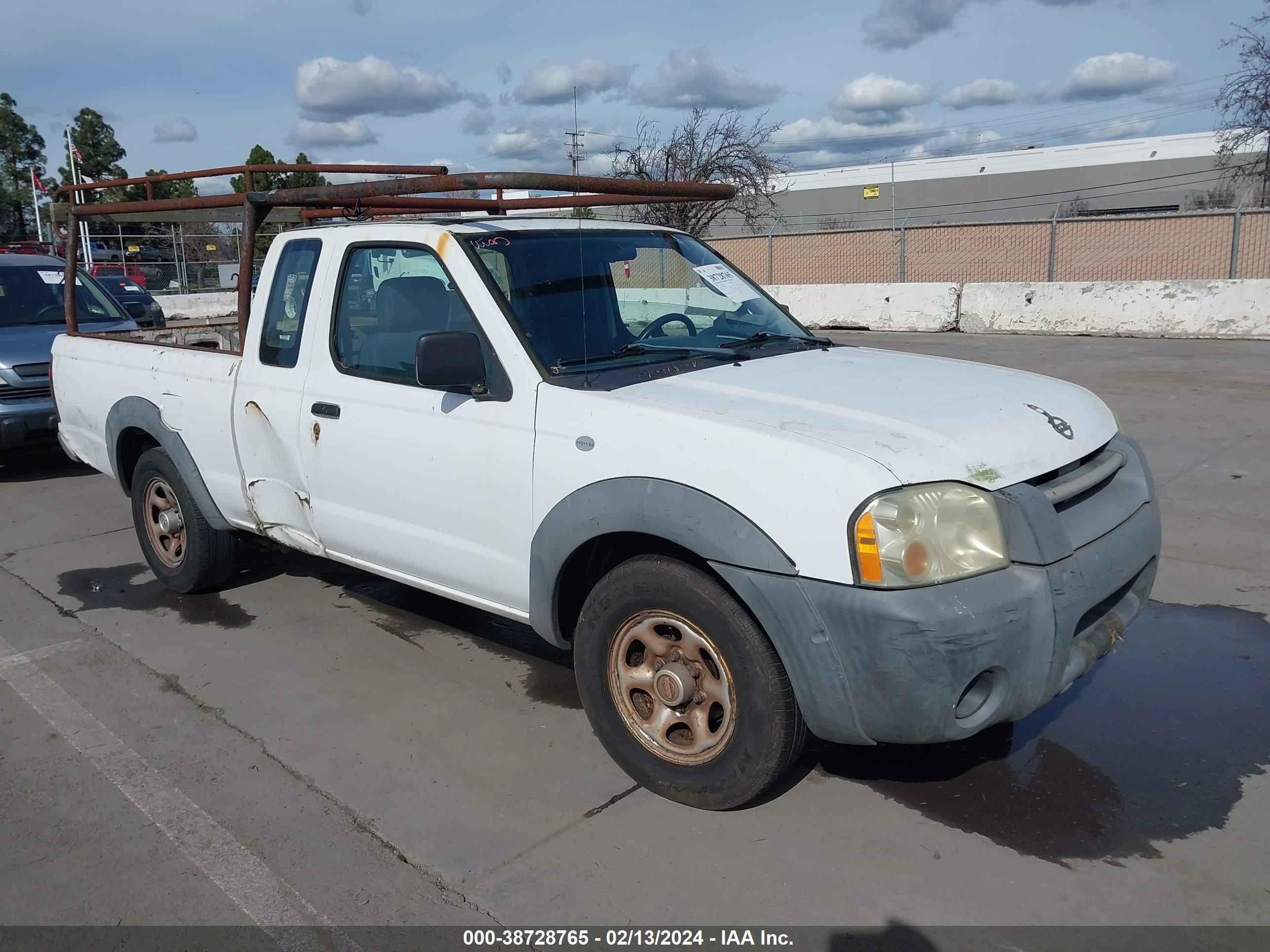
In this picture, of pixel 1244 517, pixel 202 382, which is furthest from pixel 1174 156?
pixel 202 382

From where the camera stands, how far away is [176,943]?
286 centimetres

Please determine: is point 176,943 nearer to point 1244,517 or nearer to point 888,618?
point 888,618

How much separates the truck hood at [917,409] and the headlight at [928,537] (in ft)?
0.17

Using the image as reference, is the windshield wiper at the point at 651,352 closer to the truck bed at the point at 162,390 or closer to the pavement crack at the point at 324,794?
the pavement crack at the point at 324,794

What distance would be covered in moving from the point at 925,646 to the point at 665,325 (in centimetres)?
199

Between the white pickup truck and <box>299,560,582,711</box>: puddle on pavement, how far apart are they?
2.12ft

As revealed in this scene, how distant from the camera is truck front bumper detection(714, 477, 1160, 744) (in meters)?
2.76

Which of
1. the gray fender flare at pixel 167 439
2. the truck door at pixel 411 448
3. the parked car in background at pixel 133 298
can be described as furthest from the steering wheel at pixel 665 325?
the parked car in background at pixel 133 298

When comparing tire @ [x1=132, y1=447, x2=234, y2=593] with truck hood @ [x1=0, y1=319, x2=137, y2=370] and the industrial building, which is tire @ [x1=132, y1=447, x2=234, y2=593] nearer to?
truck hood @ [x1=0, y1=319, x2=137, y2=370]

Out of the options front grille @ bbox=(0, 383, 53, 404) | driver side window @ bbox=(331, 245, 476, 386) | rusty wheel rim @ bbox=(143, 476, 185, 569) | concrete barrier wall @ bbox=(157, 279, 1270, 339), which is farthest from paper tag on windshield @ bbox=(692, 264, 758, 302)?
concrete barrier wall @ bbox=(157, 279, 1270, 339)

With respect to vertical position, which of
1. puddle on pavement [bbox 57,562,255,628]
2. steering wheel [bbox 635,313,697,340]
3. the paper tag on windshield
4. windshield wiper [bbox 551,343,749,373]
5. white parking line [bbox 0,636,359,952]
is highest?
the paper tag on windshield

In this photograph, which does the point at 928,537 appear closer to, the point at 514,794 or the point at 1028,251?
the point at 514,794

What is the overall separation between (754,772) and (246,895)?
159 cm

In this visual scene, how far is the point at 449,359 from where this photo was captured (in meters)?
3.56
